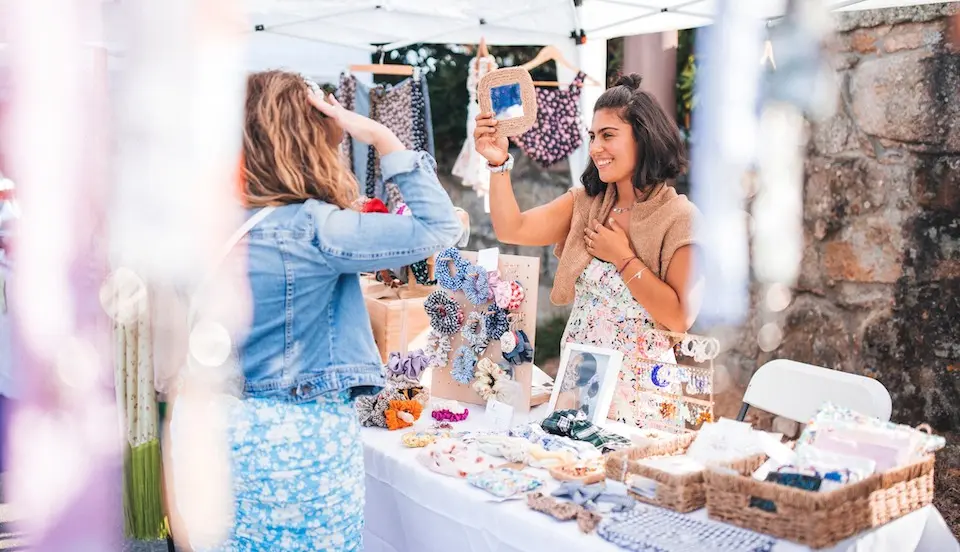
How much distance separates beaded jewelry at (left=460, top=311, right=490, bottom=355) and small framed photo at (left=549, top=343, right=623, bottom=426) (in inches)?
9.7

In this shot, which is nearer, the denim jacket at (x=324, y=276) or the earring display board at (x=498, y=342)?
the denim jacket at (x=324, y=276)

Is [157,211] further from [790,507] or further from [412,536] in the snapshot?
[790,507]

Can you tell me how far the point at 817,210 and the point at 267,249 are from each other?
2.74 metres

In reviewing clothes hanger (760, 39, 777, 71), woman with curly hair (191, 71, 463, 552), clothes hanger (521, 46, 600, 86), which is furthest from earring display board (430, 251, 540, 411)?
clothes hanger (521, 46, 600, 86)

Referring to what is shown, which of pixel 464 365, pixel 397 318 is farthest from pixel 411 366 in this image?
pixel 397 318

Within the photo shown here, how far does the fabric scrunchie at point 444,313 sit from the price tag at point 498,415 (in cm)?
26

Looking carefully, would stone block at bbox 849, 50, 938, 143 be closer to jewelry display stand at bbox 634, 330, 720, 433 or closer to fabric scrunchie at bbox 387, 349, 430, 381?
jewelry display stand at bbox 634, 330, 720, 433

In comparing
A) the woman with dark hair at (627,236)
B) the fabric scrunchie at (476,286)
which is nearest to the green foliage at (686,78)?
the woman with dark hair at (627,236)

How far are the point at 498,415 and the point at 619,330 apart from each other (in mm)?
394

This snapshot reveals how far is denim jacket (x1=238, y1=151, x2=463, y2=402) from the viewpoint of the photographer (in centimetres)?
143

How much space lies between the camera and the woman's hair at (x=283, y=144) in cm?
145

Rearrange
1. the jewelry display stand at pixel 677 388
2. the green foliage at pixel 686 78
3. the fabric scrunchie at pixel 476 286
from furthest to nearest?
the green foliage at pixel 686 78, the fabric scrunchie at pixel 476 286, the jewelry display stand at pixel 677 388

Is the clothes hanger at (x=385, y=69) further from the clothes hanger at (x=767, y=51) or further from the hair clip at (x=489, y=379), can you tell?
the hair clip at (x=489, y=379)

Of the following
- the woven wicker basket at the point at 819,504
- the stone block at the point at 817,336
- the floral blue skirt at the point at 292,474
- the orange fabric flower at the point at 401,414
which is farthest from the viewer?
the stone block at the point at 817,336
